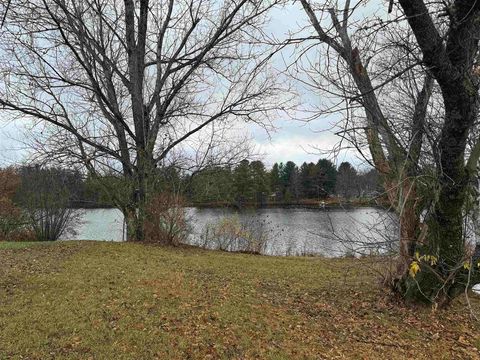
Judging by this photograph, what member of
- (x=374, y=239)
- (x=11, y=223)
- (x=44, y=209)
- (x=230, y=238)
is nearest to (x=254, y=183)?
(x=230, y=238)

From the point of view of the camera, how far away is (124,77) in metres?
12.3

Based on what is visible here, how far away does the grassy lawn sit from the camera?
4.03 metres

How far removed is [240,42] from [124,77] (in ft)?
11.5

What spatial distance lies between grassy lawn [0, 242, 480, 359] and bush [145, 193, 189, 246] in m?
4.14

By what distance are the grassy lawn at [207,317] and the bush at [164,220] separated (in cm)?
414

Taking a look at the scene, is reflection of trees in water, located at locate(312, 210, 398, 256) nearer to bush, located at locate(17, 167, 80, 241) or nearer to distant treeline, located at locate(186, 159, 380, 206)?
distant treeline, located at locate(186, 159, 380, 206)

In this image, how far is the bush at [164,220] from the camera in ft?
38.1

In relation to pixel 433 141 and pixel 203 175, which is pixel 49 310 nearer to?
pixel 433 141

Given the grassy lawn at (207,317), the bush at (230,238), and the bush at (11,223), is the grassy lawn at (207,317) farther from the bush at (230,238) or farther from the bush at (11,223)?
the bush at (11,223)

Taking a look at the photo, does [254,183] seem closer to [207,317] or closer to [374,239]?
[374,239]

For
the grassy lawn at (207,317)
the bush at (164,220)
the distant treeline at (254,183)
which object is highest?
the distant treeline at (254,183)

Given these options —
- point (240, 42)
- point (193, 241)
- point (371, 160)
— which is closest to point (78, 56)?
point (240, 42)

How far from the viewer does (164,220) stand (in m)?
11.7

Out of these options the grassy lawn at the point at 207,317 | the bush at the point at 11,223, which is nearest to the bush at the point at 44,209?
the bush at the point at 11,223
